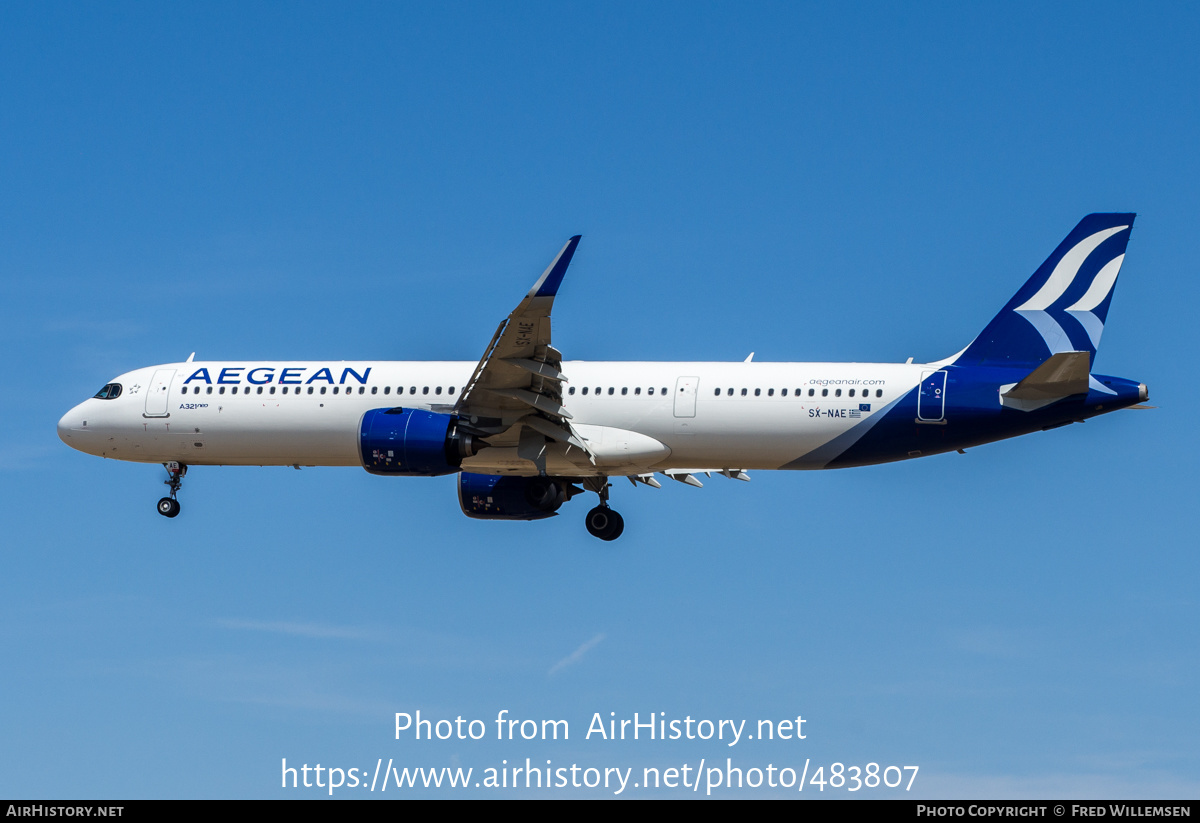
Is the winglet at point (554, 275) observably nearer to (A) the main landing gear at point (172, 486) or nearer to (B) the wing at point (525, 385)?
(B) the wing at point (525, 385)

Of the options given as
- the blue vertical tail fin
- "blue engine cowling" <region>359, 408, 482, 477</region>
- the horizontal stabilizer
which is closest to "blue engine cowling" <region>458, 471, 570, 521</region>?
"blue engine cowling" <region>359, 408, 482, 477</region>

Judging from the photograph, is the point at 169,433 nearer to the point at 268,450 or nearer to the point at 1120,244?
the point at 268,450

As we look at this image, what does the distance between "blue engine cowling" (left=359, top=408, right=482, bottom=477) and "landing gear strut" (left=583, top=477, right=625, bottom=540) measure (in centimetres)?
548

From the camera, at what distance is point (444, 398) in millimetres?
37719

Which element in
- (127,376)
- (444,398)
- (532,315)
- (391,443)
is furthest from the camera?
(127,376)

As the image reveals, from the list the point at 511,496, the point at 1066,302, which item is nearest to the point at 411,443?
the point at 511,496

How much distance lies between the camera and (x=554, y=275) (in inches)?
1244

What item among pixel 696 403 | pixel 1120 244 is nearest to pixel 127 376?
pixel 696 403

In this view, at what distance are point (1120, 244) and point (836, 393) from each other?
7.52 m

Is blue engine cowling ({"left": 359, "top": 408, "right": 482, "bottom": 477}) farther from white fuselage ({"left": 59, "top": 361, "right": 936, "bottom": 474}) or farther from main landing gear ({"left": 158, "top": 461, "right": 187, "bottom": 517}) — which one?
main landing gear ({"left": 158, "top": 461, "right": 187, "bottom": 517})

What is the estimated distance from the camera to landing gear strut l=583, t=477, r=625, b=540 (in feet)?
129

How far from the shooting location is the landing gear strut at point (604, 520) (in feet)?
129

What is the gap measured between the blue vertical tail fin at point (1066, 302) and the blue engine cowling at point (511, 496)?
11223mm

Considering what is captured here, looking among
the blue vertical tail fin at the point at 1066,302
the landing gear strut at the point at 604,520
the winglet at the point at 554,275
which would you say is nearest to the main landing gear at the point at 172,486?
the landing gear strut at the point at 604,520
